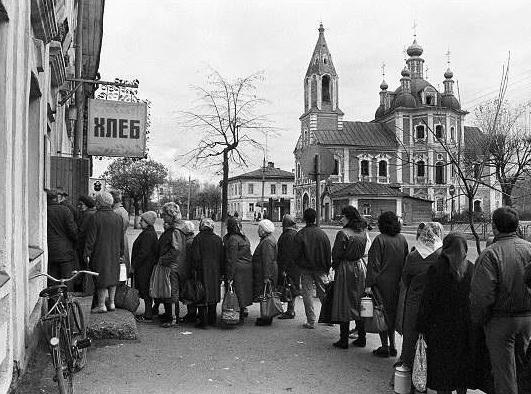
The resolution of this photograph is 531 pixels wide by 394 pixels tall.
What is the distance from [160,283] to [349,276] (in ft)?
9.67

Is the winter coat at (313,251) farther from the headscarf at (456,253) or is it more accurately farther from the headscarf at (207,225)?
the headscarf at (456,253)

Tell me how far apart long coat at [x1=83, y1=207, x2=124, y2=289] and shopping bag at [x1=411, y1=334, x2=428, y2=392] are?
15.0 feet

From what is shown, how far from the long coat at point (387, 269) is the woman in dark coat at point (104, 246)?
11.9ft

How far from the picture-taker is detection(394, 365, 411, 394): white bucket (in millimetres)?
5598

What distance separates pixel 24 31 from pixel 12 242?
2.15 metres

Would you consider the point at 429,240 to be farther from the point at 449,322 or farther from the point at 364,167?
the point at 364,167

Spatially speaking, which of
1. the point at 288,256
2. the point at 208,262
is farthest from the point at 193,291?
the point at 288,256

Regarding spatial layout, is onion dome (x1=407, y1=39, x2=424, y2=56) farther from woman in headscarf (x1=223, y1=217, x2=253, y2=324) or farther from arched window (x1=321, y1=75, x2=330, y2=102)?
woman in headscarf (x1=223, y1=217, x2=253, y2=324)

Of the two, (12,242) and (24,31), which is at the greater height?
(24,31)

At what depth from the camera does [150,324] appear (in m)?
9.33

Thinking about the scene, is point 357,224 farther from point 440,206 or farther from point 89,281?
point 440,206

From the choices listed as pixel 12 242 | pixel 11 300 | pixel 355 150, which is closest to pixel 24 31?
pixel 12 242

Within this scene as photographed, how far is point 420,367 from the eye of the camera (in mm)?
5430

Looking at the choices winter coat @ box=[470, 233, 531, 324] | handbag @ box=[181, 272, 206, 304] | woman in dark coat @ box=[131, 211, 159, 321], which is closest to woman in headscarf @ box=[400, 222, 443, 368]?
winter coat @ box=[470, 233, 531, 324]
